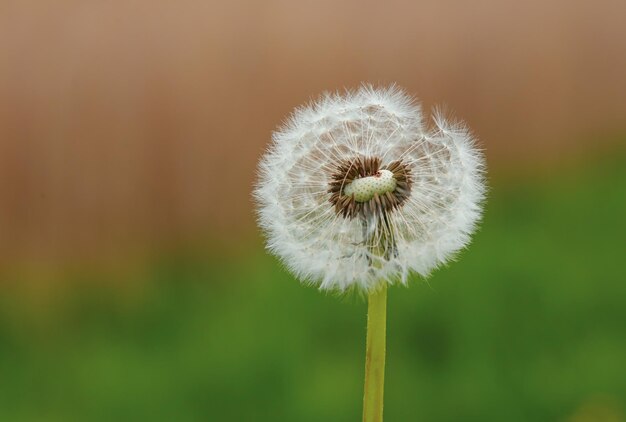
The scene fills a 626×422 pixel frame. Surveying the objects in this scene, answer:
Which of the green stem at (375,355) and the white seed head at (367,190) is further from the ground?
the white seed head at (367,190)

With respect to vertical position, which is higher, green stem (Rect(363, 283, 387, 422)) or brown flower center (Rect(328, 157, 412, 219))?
brown flower center (Rect(328, 157, 412, 219))

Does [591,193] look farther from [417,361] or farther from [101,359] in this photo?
[101,359]

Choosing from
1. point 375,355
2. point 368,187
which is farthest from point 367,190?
point 375,355

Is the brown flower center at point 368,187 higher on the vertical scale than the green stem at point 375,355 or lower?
higher

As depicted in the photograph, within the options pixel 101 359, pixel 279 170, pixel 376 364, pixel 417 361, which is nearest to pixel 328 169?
pixel 279 170
